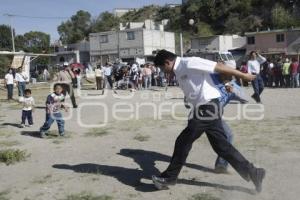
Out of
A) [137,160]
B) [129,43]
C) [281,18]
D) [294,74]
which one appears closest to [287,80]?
[294,74]

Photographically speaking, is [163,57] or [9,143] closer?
[163,57]

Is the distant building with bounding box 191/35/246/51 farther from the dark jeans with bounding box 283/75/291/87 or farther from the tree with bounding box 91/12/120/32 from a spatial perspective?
the dark jeans with bounding box 283/75/291/87

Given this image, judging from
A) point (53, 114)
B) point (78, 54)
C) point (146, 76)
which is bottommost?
point (53, 114)

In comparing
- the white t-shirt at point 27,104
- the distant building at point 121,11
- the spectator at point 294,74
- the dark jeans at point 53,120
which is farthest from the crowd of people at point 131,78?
the distant building at point 121,11

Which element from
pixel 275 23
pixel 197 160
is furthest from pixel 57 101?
pixel 275 23

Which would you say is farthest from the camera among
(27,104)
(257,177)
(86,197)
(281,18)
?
(281,18)

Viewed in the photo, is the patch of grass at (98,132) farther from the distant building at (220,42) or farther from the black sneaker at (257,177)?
the distant building at (220,42)

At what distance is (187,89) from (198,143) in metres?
3.05

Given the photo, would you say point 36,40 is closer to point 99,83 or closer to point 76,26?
point 76,26

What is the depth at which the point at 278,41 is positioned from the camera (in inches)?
2201

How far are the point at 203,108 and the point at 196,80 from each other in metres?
0.33

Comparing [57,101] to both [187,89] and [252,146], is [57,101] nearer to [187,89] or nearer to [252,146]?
[252,146]

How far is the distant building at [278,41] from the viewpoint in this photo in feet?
179

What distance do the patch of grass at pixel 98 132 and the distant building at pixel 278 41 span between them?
45.9m
